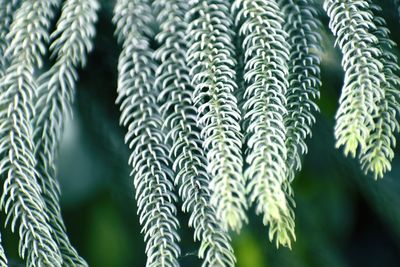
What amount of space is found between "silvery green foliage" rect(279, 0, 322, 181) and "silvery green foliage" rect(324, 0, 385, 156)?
Answer: 32 mm

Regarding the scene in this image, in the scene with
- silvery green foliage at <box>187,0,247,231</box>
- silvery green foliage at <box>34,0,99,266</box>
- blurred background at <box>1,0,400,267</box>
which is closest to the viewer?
silvery green foliage at <box>187,0,247,231</box>

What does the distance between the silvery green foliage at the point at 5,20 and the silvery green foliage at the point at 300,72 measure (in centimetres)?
29

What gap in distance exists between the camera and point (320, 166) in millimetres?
830

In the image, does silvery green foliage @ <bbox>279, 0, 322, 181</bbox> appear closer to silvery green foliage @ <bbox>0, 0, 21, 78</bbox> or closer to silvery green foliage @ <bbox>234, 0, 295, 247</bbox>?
silvery green foliage @ <bbox>234, 0, 295, 247</bbox>

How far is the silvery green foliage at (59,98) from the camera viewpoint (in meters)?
0.54

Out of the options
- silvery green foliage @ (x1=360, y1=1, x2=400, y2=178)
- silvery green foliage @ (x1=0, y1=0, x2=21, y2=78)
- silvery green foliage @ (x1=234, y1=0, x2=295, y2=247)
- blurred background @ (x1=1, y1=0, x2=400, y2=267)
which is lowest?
blurred background @ (x1=1, y1=0, x2=400, y2=267)

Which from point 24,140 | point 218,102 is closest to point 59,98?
point 24,140

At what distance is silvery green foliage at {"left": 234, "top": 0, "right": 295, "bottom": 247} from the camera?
41 centimetres

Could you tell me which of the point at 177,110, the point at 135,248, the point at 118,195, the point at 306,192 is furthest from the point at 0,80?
the point at 306,192

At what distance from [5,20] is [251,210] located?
Answer: 1.32ft

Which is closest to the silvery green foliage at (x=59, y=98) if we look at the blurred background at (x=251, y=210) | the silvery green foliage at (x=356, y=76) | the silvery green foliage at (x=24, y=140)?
the silvery green foliage at (x=24, y=140)

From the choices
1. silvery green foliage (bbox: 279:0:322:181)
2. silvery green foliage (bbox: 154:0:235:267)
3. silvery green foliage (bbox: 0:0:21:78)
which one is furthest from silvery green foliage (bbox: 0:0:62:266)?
silvery green foliage (bbox: 279:0:322:181)

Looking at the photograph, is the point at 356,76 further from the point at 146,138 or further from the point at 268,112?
the point at 146,138

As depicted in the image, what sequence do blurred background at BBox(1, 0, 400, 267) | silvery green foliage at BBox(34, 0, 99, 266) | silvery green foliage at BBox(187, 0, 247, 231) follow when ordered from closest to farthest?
1. silvery green foliage at BBox(187, 0, 247, 231)
2. silvery green foliage at BBox(34, 0, 99, 266)
3. blurred background at BBox(1, 0, 400, 267)
